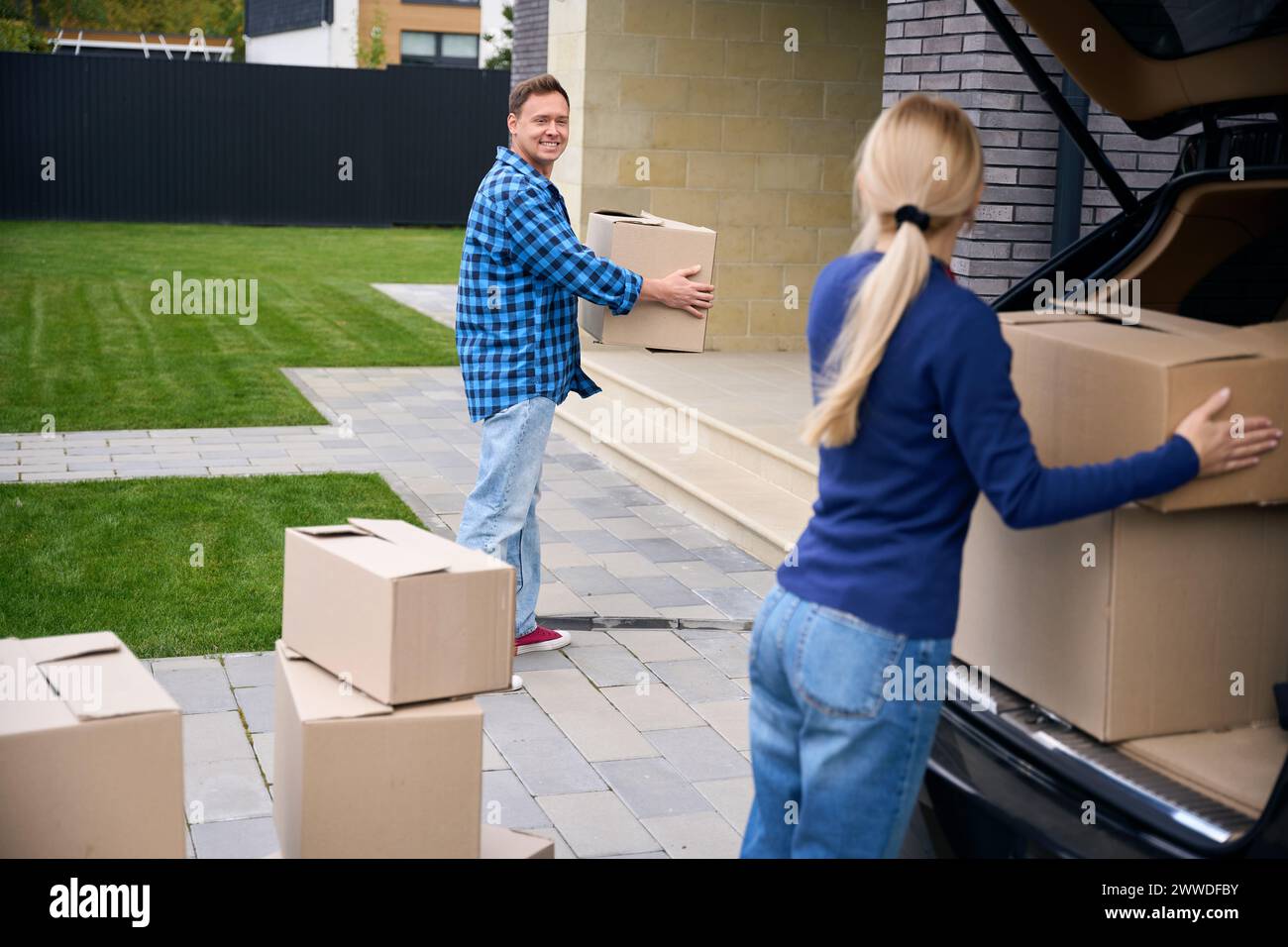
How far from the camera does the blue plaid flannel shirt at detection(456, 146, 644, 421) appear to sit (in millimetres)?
5004

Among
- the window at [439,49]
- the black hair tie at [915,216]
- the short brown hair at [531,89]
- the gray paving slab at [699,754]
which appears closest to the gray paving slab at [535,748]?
the gray paving slab at [699,754]

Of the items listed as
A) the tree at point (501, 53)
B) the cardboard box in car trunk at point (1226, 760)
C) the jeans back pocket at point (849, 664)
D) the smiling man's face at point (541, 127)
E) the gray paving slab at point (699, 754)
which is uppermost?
the tree at point (501, 53)

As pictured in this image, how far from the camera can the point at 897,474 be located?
243 cm

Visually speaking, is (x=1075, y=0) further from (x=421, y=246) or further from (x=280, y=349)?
(x=421, y=246)

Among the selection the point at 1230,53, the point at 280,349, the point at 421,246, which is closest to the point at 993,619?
the point at 1230,53

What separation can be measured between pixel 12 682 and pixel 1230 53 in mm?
2822

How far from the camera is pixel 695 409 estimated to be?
9.05 m

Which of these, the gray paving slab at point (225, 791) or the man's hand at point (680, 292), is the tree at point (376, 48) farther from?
the gray paving slab at point (225, 791)

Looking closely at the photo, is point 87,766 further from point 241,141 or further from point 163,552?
point 241,141

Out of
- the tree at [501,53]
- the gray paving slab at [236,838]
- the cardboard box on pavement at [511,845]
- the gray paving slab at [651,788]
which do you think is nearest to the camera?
the cardboard box on pavement at [511,845]

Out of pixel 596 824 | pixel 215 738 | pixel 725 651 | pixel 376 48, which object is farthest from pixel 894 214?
pixel 376 48

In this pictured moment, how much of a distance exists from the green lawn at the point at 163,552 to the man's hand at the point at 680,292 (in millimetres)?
2075

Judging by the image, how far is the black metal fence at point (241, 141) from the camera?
921 inches

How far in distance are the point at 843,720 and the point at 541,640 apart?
3343mm
